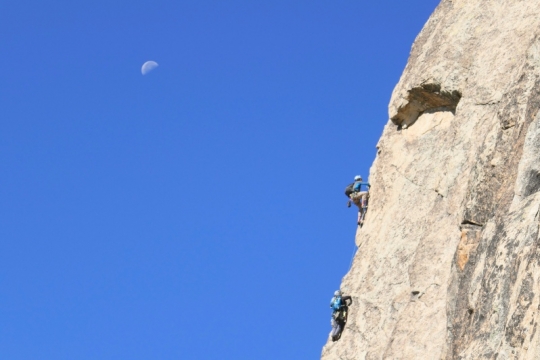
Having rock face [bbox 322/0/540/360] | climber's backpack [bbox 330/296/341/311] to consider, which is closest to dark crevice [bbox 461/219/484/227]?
rock face [bbox 322/0/540/360]

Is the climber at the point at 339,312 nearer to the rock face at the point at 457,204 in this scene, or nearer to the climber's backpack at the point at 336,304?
the climber's backpack at the point at 336,304

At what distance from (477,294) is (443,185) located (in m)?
9.13

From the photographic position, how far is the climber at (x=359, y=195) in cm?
3119

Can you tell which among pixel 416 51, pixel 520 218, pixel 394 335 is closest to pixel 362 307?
pixel 394 335

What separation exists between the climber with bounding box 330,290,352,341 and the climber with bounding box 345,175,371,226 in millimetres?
3281

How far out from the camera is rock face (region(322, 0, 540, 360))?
16547mm

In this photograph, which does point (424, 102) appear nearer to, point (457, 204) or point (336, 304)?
point (457, 204)

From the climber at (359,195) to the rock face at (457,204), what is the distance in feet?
1.48

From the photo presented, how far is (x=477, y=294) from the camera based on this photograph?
17438 millimetres

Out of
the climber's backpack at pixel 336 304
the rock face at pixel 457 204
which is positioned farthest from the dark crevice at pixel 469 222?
the climber's backpack at pixel 336 304

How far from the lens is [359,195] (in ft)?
103

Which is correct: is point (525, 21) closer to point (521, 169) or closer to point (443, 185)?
point (443, 185)

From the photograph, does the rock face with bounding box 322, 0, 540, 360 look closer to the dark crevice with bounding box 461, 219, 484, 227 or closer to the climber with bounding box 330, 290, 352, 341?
the dark crevice with bounding box 461, 219, 484, 227

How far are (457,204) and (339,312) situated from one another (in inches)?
226
